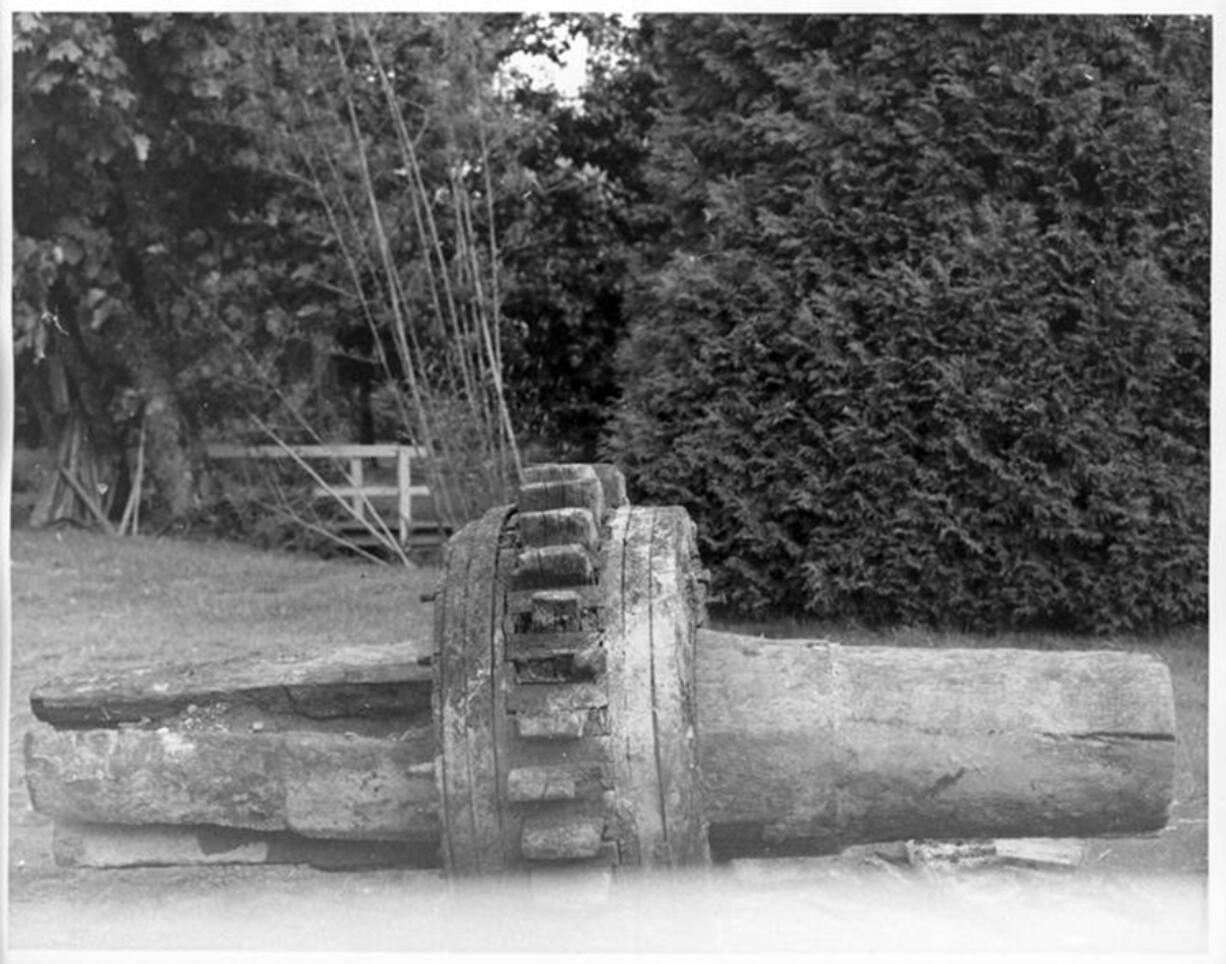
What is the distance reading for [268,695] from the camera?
3287 mm

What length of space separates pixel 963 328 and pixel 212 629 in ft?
15.0

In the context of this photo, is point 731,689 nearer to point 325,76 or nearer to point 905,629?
point 905,629

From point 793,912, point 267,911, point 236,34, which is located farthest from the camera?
point 236,34

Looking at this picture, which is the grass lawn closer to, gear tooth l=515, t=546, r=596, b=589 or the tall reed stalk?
the tall reed stalk

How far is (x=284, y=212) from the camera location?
11148 millimetres

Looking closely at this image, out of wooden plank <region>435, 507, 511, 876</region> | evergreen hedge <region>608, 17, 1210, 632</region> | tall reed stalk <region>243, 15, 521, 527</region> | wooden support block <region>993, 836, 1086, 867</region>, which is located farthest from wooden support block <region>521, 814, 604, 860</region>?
tall reed stalk <region>243, 15, 521, 527</region>

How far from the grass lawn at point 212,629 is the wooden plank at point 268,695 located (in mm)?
1265

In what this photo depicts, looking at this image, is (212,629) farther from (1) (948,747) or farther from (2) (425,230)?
(1) (948,747)

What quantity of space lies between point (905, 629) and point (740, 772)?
4771 millimetres

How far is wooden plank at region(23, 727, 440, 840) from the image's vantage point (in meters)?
3.15

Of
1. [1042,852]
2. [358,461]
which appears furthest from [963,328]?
[358,461]

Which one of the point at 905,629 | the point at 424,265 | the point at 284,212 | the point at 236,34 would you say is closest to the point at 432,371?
the point at 424,265

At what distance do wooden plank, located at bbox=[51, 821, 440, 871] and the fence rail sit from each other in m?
7.79

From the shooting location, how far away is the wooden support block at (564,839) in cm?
285
